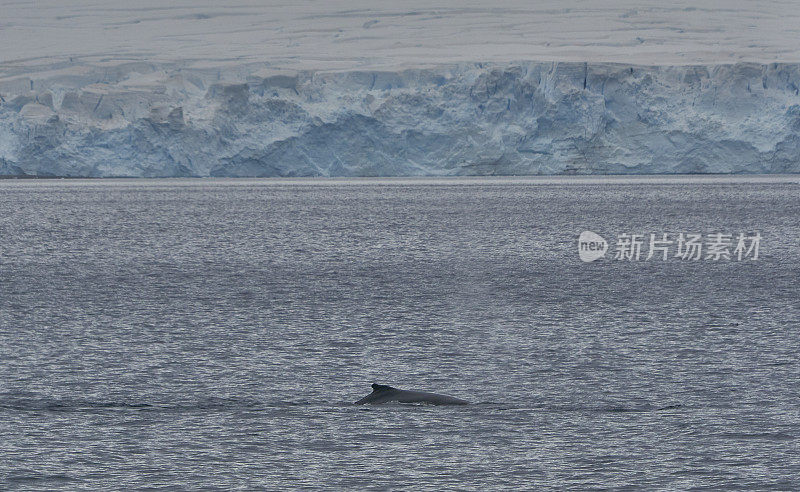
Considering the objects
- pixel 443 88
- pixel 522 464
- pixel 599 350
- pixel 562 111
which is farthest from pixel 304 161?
pixel 522 464

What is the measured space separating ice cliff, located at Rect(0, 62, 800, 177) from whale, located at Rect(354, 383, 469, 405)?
91.7 metres

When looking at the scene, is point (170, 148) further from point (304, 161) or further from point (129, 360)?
point (129, 360)

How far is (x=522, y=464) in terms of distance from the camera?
10.8m

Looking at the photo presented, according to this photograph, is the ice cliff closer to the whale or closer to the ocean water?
the ocean water

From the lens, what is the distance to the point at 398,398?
13.7 m

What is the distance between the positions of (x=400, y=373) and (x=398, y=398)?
234 cm

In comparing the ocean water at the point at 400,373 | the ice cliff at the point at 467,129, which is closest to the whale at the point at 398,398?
the ocean water at the point at 400,373

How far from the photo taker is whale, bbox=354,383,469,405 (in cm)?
1363

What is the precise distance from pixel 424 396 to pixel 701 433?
3.48 metres

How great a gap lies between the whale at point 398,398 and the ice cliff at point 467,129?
9165 cm

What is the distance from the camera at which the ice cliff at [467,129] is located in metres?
104

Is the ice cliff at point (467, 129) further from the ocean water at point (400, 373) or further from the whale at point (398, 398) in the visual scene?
the whale at point (398, 398)

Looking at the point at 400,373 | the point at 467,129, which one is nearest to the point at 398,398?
the point at 400,373

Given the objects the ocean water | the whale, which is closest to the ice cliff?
the ocean water
